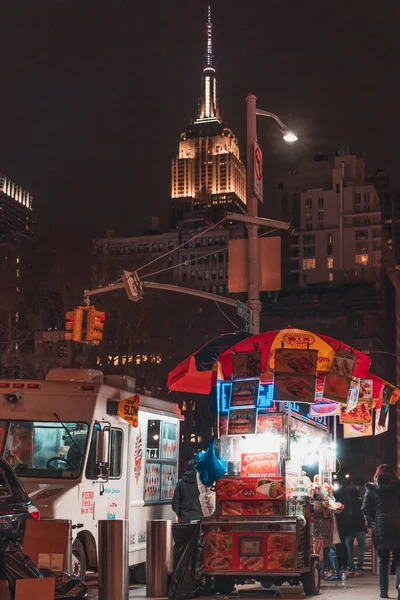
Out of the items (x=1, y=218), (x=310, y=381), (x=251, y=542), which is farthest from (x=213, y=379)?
(x=1, y=218)

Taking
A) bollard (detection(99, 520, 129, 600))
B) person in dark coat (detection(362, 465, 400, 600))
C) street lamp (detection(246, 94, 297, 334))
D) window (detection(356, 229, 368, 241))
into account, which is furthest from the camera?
window (detection(356, 229, 368, 241))

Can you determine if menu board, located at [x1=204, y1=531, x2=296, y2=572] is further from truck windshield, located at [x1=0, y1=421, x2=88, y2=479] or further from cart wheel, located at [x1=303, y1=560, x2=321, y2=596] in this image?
truck windshield, located at [x1=0, y1=421, x2=88, y2=479]

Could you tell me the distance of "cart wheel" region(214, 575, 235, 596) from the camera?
43.2 feet

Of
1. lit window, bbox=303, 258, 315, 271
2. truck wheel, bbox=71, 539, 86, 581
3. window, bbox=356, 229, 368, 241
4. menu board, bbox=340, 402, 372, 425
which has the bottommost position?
truck wheel, bbox=71, 539, 86, 581

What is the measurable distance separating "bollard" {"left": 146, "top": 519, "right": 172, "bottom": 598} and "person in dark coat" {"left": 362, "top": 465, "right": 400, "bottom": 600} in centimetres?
291

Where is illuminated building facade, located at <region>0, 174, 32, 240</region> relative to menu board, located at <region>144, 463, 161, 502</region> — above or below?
above

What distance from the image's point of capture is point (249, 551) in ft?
41.2

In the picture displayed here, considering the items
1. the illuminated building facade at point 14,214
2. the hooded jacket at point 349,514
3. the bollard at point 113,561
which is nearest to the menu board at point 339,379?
the bollard at point 113,561

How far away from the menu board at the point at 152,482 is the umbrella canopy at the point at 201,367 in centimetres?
163

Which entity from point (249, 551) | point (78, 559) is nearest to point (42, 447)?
point (78, 559)

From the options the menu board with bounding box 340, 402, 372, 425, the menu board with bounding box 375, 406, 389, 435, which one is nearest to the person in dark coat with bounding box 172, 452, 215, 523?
the menu board with bounding box 340, 402, 372, 425

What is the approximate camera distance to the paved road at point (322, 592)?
Answer: 12.9 metres

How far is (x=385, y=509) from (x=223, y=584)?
251 cm

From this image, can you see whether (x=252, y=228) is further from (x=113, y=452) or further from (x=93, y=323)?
(x=93, y=323)
